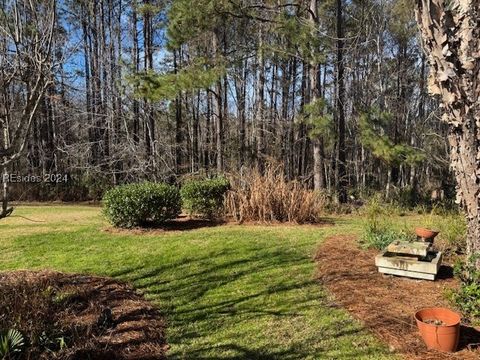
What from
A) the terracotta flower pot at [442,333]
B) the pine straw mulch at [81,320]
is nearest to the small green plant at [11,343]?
the pine straw mulch at [81,320]

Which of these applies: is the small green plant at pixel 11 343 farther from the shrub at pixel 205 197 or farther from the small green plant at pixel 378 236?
the shrub at pixel 205 197

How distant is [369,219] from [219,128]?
30.0 ft

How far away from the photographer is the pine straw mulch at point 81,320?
285cm

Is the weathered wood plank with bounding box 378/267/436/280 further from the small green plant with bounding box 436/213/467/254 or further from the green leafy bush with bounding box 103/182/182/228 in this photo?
the green leafy bush with bounding box 103/182/182/228

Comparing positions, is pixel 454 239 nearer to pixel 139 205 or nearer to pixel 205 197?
pixel 205 197

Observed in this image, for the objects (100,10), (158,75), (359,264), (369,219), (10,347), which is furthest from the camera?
(100,10)

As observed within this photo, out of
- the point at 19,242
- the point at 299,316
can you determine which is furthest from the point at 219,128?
the point at 299,316

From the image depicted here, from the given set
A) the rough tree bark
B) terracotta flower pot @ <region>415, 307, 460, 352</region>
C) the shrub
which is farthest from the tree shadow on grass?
the shrub

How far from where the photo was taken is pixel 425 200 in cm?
1432

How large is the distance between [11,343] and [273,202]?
6.03 metres

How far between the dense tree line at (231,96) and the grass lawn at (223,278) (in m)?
4.71

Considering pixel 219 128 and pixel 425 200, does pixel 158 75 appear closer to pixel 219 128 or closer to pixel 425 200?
pixel 219 128

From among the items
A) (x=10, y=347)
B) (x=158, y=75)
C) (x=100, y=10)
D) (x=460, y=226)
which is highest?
(x=100, y=10)

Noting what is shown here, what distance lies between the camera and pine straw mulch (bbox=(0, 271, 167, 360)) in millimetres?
2854
